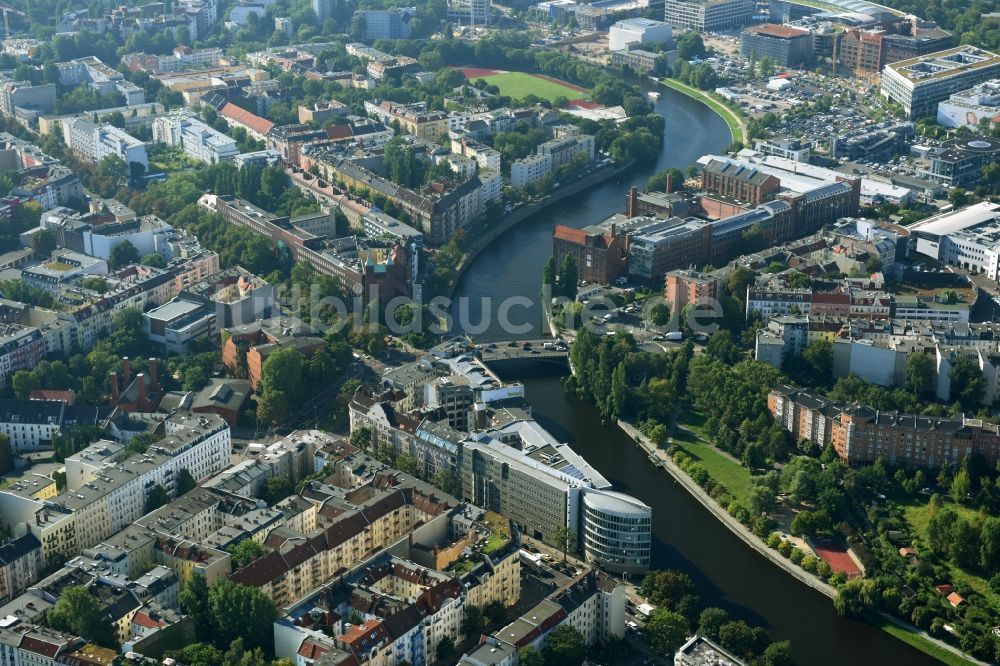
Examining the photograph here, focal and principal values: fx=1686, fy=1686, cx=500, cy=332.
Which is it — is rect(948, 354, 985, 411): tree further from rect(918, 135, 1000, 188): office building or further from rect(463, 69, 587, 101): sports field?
rect(463, 69, 587, 101): sports field

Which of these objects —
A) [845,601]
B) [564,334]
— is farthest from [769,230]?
[845,601]

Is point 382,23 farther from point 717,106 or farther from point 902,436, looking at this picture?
point 902,436

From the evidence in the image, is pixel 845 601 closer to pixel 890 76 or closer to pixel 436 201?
pixel 436 201

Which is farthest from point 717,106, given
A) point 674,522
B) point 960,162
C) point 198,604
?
point 198,604

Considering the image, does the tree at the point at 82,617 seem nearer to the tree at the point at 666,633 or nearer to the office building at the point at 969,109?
the tree at the point at 666,633

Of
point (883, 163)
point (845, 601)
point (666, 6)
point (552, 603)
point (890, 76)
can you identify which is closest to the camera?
point (552, 603)
